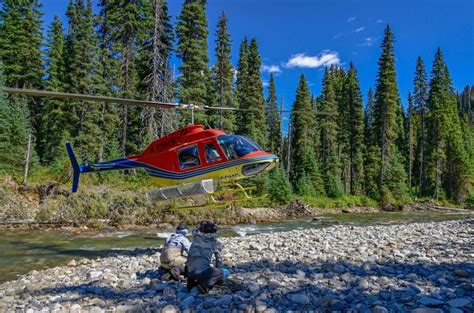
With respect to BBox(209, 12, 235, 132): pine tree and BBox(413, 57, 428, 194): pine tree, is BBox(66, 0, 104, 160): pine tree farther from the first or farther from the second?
BBox(413, 57, 428, 194): pine tree

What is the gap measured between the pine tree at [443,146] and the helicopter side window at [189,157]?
138 feet

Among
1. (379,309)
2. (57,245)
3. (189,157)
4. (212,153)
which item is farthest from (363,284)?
(57,245)

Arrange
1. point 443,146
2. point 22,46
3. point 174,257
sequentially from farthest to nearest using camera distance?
point 443,146 < point 22,46 < point 174,257

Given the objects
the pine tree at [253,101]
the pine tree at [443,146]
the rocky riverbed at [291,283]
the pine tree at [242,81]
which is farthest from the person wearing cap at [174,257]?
the pine tree at [443,146]

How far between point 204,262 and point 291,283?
5.82ft

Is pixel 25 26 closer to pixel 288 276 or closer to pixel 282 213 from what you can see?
pixel 282 213

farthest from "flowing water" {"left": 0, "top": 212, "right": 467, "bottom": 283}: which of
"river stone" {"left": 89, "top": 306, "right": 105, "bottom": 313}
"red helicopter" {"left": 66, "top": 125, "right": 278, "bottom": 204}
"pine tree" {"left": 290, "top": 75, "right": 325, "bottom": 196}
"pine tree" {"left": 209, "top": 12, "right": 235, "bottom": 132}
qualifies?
"pine tree" {"left": 290, "top": 75, "right": 325, "bottom": 196}

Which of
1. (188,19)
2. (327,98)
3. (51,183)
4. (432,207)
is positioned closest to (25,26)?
(188,19)

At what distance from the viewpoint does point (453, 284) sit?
648 centimetres

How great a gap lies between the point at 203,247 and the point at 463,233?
36.7 feet

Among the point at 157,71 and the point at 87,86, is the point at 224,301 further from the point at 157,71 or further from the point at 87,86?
the point at 87,86

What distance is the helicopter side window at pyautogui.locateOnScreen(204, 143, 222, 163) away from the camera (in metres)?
11.2

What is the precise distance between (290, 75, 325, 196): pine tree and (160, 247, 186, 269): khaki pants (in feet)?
109

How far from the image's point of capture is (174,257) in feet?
26.9
